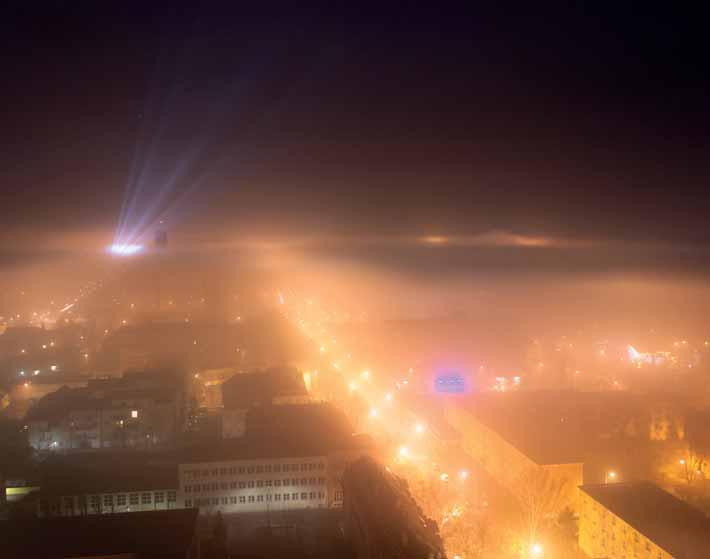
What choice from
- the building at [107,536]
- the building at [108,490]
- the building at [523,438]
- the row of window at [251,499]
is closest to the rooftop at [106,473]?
the building at [108,490]

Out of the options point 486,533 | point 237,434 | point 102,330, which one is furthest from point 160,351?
point 486,533

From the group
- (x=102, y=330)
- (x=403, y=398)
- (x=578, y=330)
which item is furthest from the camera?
(x=578, y=330)

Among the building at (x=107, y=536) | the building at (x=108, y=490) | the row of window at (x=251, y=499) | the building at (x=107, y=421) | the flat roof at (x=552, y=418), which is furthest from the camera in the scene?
the building at (x=107, y=421)

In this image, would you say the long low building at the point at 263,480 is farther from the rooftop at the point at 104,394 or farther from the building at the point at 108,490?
the rooftop at the point at 104,394

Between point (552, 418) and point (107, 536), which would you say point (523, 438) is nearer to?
point (552, 418)

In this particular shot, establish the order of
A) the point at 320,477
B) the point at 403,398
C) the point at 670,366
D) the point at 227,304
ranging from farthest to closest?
1. the point at 227,304
2. the point at 670,366
3. the point at 403,398
4. the point at 320,477

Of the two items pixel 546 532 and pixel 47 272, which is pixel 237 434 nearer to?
pixel 546 532

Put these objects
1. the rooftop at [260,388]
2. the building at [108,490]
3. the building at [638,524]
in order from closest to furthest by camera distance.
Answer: the building at [638,524], the building at [108,490], the rooftop at [260,388]
